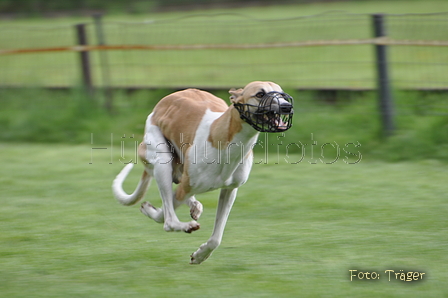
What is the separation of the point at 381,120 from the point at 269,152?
1236 mm

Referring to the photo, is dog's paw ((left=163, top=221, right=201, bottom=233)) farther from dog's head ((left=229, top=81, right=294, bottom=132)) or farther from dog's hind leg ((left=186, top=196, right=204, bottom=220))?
dog's head ((left=229, top=81, right=294, bottom=132))

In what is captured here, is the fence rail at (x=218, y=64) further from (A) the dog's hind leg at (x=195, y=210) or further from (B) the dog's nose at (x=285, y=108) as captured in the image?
(B) the dog's nose at (x=285, y=108)

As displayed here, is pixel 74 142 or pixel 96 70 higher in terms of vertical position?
pixel 96 70

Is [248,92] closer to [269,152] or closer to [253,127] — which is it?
[253,127]

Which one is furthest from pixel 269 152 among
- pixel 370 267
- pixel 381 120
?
pixel 370 267

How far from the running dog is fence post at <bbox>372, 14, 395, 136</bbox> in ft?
10.2

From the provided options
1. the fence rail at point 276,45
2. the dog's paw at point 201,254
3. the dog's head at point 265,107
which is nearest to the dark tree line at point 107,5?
the fence rail at point 276,45

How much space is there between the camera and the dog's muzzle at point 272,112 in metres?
2.89

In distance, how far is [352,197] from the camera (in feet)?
16.8

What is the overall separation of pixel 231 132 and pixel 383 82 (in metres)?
3.64

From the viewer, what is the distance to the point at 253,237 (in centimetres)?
423

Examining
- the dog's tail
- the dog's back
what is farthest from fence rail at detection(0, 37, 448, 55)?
the dog's tail

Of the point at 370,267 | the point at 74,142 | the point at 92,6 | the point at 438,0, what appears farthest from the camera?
the point at 92,6

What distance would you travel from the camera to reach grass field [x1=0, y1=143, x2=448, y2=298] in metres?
3.37
